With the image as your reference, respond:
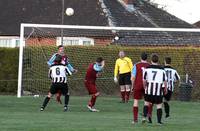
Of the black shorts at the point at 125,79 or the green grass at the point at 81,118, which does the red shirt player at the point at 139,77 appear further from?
the black shorts at the point at 125,79

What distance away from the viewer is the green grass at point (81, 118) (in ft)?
54.5

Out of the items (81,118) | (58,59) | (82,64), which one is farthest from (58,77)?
(82,64)

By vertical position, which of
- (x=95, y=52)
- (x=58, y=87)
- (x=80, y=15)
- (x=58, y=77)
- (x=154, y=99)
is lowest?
(x=154, y=99)

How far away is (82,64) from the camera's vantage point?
34750 millimetres

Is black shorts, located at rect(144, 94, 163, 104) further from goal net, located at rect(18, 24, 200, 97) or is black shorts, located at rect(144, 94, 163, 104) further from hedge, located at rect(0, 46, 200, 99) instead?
hedge, located at rect(0, 46, 200, 99)

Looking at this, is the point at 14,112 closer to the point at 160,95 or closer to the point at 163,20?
the point at 160,95

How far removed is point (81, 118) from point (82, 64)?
15.1 metres

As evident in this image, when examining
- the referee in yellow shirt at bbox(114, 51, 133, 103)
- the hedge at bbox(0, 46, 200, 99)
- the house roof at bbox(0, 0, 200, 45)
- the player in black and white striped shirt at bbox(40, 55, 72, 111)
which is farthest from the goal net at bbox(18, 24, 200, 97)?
the house roof at bbox(0, 0, 200, 45)

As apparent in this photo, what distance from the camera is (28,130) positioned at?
51.3 ft

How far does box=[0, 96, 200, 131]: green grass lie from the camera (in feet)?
54.5

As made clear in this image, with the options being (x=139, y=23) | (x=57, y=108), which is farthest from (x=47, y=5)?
(x=57, y=108)

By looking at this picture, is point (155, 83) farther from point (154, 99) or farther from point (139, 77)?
point (139, 77)

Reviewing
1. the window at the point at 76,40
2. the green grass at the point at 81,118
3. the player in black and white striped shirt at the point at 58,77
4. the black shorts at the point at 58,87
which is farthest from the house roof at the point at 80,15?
the black shorts at the point at 58,87

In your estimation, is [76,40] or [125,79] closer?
[125,79]
